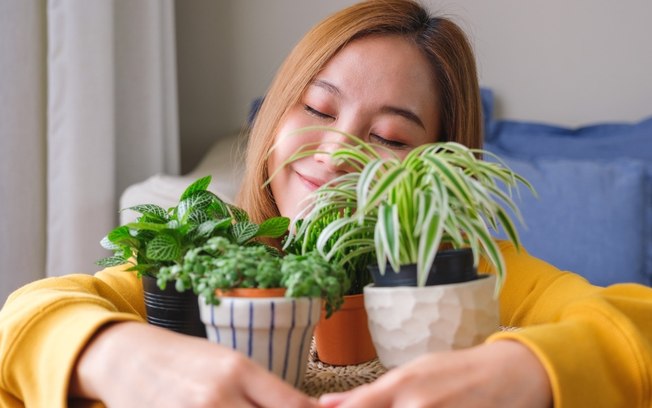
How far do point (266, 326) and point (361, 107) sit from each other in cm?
50

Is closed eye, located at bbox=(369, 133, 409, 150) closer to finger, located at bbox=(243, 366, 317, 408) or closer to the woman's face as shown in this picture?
the woman's face

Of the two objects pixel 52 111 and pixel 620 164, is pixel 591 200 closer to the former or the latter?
pixel 620 164

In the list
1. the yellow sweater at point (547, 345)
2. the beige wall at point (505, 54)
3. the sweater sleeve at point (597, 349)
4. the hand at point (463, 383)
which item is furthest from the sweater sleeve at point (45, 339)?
the beige wall at point (505, 54)

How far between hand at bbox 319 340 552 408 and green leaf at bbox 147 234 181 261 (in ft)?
0.70

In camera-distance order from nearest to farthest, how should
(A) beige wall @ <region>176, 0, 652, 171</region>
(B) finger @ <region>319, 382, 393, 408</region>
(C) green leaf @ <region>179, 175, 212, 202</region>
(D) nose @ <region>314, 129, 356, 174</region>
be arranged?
(B) finger @ <region>319, 382, 393, 408</region> < (C) green leaf @ <region>179, 175, 212, 202</region> < (D) nose @ <region>314, 129, 356, 174</region> < (A) beige wall @ <region>176, 0, 652, 171</region>

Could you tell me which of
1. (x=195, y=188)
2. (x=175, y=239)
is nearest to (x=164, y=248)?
(x=175, y=239)

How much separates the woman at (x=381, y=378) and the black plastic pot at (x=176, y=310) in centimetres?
3

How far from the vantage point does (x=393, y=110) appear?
1.07 metres

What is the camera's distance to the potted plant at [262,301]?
2.00 feet

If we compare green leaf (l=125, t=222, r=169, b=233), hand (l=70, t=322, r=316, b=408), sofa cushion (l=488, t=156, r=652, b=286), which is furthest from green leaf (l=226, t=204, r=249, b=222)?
sofa cushion (l=488, t=156, r=652, b=286)

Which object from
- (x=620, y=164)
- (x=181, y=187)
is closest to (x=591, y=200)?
(x=620, y=164)

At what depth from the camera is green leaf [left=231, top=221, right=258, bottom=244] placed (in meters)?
0.76

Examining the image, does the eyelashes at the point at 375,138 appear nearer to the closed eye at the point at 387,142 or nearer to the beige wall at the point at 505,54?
the closed eye at the point at 387,142

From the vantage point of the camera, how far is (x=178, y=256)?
28.0 inches
